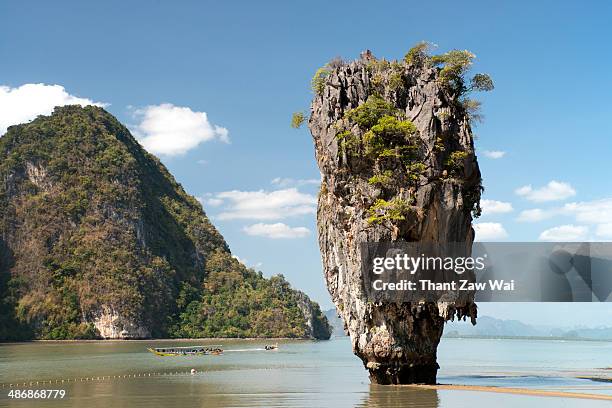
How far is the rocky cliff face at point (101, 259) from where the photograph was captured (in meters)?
125

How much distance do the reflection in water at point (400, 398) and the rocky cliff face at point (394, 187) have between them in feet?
3.59

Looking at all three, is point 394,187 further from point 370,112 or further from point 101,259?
point 101,259

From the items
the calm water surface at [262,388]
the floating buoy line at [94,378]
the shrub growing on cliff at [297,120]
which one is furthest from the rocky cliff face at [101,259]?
the shrub growing on cliff at [297,120]

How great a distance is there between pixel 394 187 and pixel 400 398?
8213 millimetres

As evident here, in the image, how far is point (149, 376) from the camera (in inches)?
1561

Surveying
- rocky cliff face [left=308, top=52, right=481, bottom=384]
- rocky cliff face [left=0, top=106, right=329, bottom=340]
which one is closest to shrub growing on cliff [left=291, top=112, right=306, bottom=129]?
rocky cliff face [left=308, top=52, right=481, bottom=384]

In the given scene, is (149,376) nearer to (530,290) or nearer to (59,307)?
(530,290)

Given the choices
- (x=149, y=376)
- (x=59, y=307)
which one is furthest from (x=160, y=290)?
(x=149, y=376)

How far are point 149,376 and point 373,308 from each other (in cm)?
1850

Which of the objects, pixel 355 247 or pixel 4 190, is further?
pixel 4 190

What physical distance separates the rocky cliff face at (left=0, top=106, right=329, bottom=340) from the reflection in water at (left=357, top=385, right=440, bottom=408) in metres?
103

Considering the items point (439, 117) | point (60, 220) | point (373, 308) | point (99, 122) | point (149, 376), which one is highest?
point (99, 122)

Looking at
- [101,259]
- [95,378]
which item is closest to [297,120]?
[95,378]

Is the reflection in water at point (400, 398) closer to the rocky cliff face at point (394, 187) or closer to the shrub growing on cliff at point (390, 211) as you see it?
the rocky cliff face at point (394, 187)
